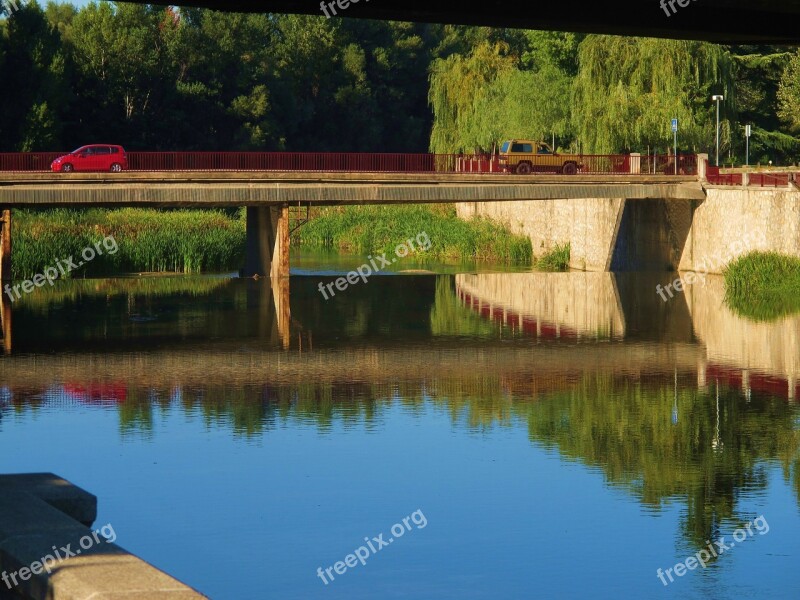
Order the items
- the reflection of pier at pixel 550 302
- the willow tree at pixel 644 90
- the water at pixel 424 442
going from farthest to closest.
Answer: the willow tree at pixel 644 90 < the reflection of pier at pixel 550 302 < the water at pixel 424 442

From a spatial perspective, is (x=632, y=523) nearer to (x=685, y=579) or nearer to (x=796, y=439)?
(x=685, y=579)

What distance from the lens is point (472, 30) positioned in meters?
114

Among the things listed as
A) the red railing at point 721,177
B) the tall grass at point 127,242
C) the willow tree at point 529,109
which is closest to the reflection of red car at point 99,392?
the tall grass at point 127,242

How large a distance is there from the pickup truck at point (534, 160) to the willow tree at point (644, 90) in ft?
8.94

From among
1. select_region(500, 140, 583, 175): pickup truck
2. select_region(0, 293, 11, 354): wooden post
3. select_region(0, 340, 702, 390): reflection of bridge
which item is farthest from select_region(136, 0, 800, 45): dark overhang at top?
select_region(500, 140, 583, 175): pickup truck

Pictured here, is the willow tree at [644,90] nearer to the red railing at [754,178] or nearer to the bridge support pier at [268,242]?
the red railing at [754,178]

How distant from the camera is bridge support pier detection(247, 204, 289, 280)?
5253cm

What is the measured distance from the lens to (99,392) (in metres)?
29.3

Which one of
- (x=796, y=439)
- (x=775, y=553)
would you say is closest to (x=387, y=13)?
(x=775, y=553)

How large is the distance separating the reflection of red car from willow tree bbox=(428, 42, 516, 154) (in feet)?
157

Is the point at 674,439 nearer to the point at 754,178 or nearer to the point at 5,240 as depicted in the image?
the point at 754,178

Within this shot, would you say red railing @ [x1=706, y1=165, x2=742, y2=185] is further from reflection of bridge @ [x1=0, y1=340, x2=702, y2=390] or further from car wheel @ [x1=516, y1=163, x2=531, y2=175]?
reflection of bridge @ [x1=0, y1=340, x2=702, y2=390]

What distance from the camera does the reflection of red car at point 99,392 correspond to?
2842 centimetres

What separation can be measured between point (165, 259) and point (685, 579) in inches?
1713
